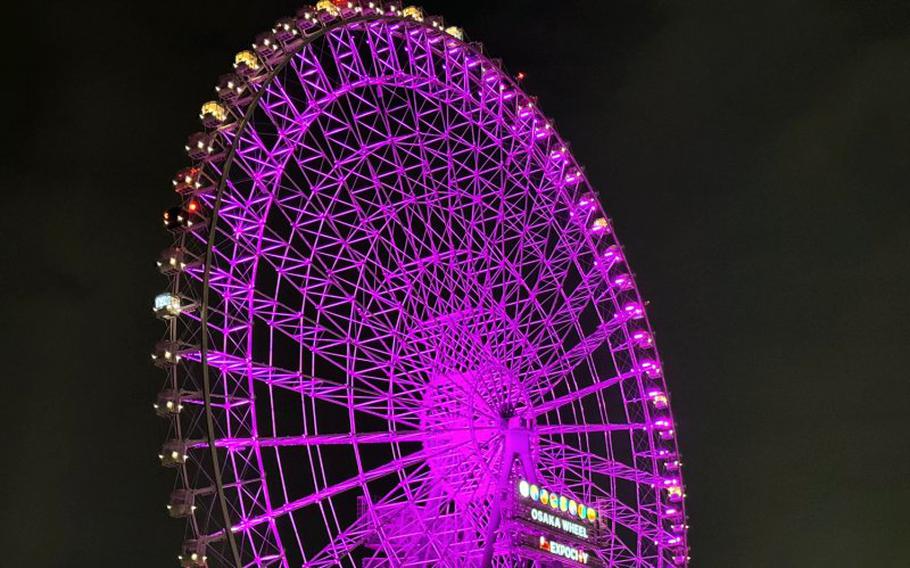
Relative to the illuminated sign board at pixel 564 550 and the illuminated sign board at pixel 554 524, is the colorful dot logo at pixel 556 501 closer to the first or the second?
the illuminated sign board at pixel 554 524

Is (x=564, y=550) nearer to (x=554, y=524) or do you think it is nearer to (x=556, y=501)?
(x=554, y=524)

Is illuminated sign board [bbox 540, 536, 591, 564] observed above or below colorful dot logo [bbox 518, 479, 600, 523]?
below

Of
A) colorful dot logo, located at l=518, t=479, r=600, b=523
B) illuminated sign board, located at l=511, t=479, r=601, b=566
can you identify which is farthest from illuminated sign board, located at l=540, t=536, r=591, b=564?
colorful dot logo, located at l=518, t=479, r=600, b=523

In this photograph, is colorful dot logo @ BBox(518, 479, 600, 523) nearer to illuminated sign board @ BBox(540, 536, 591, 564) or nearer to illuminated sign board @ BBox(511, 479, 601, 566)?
illuminated sign board @ BBox(511, 479, 601, 566)

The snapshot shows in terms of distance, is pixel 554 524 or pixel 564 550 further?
A: pixel 564 550

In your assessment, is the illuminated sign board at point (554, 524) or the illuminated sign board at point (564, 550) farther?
the illuminated sign board at point (564, 550)

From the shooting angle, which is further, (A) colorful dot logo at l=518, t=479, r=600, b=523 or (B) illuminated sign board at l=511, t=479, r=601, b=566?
(A) colorful dot logo at l=518, t=479, r=600, b=523

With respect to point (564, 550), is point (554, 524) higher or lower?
higher

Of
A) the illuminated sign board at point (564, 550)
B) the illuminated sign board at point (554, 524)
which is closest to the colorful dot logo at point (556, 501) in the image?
the illuminated sign board at point (554, 524)

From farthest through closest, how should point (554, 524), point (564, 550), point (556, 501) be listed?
point (556, 501), point (564, 550), point (554, 524)

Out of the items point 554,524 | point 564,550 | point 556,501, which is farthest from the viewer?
point 556,501

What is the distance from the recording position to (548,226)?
3503 cm

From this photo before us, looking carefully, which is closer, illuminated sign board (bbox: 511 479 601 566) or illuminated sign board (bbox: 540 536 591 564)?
illuminated sign board (bbox: 511 479 601 566)

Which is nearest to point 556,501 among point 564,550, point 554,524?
point 554,524
